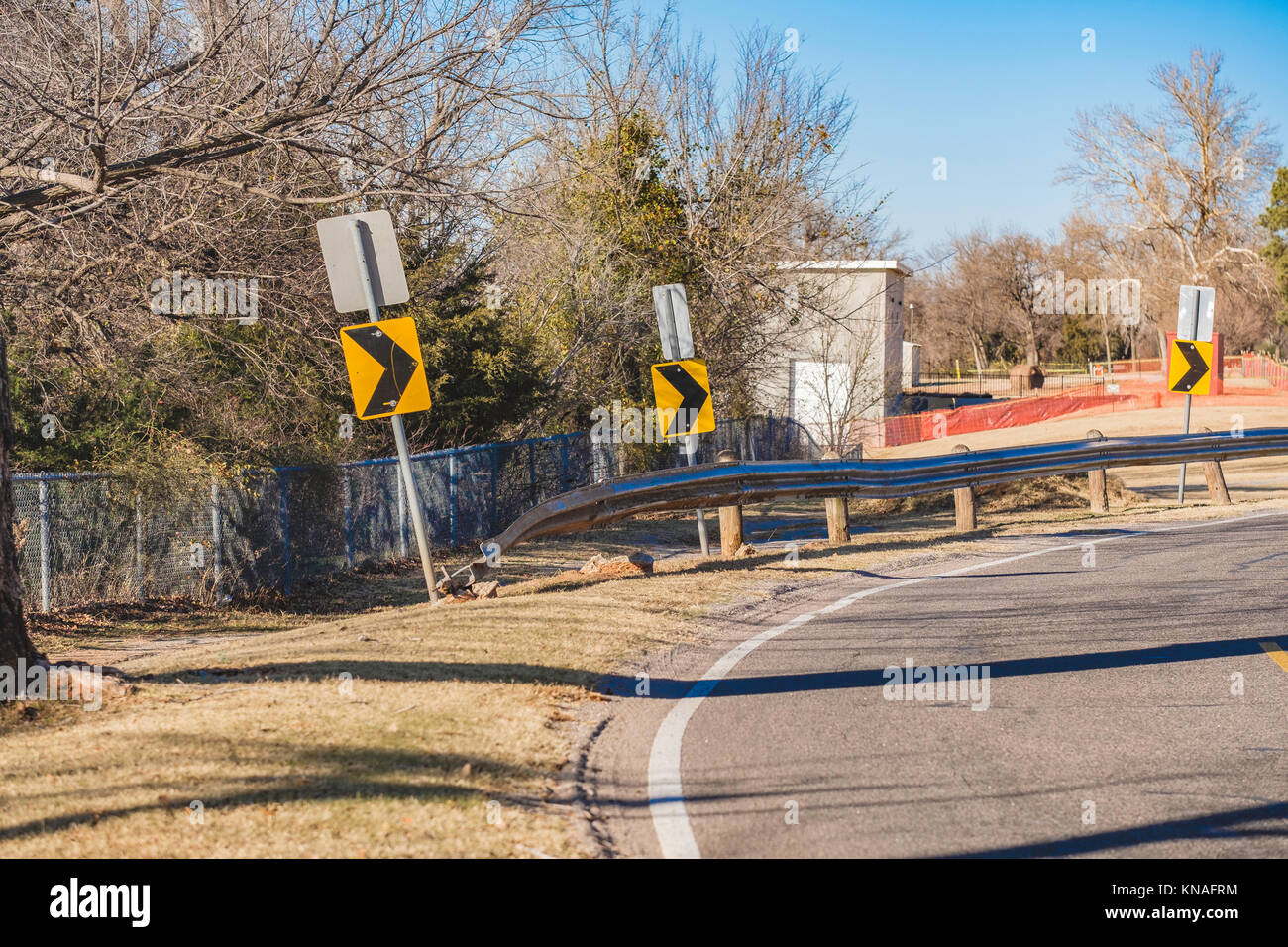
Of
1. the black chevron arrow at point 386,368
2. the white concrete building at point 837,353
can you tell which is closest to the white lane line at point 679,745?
the black chevron arrow at point 386,368

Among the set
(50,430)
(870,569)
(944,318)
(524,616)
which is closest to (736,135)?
(870,569)

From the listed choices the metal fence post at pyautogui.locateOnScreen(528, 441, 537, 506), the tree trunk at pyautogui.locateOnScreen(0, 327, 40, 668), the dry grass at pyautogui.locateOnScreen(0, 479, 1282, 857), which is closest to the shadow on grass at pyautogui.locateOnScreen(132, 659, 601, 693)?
the dry grass at pyautogui.locateOnScreen(0, 479, 1282, 857)

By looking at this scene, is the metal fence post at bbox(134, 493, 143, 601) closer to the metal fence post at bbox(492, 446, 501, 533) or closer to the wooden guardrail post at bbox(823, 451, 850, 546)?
the metal fence post at bbox(492, 446, 501, 533)

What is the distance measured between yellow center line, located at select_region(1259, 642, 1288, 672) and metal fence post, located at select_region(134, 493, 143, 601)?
10.6 meters

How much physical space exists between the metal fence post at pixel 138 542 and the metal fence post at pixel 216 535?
2.47 ft

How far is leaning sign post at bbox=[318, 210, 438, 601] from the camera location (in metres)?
10.1

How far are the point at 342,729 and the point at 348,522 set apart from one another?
889 cm

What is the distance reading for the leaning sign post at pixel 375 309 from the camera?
10078mm

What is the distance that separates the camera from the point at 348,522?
14945 mm

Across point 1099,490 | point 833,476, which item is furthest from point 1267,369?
point 833,476

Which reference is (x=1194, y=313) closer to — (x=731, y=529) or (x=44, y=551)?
(x=731, y=529)

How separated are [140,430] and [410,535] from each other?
13.7ft

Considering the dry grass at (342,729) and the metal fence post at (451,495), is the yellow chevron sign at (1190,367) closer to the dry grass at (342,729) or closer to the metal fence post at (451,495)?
the dry grass at (342,729)

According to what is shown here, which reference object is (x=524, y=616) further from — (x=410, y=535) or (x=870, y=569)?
(x=410, y=535)
